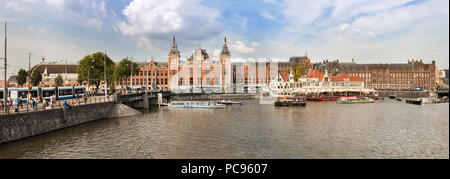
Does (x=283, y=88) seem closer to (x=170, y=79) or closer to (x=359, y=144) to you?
(x=170, y=79)

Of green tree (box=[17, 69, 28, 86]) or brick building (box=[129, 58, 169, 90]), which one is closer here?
green tree (box=[17, 69, 28, 86])

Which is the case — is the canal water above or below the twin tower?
below

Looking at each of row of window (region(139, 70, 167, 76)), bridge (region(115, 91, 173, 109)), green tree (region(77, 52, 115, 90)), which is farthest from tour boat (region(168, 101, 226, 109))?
row of window (region(139, 70, 167, 76))

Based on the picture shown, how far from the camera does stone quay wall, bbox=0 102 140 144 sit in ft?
98.5

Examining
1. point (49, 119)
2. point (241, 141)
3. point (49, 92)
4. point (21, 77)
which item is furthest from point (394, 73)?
point (21, 77)

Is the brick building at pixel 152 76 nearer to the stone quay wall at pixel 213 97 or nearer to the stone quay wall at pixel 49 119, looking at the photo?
the stone quay wall at pixel 213 97

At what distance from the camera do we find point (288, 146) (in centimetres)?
3019

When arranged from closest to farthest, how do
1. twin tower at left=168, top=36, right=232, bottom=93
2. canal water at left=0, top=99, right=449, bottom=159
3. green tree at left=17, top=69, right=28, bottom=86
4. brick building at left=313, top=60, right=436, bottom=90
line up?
1. canal water at left=0, top=99, right=449, bottom=159
2. green tree at left=17, top=69, right=28, bottom=86
3. twin tower at left=168, top=36, right=232, bottom=93
4. brick building at left=313, top=60, right=436, bottom=90

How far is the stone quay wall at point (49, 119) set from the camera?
98.5 ft

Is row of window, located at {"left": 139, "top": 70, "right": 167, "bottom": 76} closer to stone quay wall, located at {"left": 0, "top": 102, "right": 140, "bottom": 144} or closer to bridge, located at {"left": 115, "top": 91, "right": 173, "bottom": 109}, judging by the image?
bridge, located at {"left": 115, "top": 91, "right": 173, "bottom": 109}

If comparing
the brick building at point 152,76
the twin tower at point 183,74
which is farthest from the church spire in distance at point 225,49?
the brick building at point 152,76

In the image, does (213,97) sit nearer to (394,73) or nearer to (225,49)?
(225,49)
